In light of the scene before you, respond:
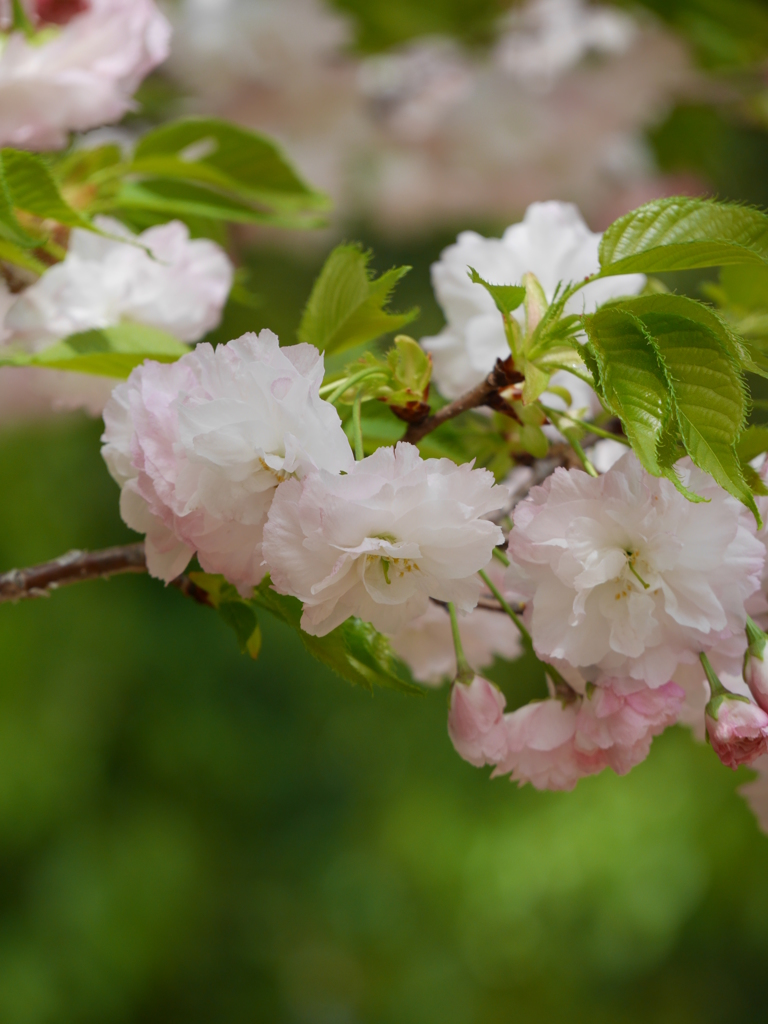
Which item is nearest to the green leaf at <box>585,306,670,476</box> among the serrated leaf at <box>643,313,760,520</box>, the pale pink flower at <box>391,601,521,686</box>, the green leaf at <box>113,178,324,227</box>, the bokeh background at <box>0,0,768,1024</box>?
the serrated leaf at <box>643,313,760,520</box>

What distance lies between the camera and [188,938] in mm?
2277

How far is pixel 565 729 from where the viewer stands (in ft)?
0.99

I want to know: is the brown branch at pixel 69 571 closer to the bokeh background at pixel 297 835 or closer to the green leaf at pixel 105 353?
the green leaf at pixel 105 353

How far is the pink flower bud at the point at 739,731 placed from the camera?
0.88 feet

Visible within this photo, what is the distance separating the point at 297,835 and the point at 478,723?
2400mm

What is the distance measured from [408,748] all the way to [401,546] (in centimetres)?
231

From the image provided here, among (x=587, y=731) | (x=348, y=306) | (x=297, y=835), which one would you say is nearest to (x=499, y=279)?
(x=348, y=306)

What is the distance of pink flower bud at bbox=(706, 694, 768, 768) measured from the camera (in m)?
0.27

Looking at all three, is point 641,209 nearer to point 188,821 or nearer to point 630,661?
point 630,661

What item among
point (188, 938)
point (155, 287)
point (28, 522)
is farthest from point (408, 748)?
point (155, 287)

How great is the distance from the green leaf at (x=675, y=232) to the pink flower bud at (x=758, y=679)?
115mm

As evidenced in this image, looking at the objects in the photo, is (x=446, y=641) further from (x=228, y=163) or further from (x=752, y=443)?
(x=228, y=163)

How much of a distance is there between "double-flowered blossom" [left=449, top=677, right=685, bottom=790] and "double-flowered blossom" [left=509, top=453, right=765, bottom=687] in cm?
1

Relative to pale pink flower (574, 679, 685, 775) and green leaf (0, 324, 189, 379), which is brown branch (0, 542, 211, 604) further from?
pale pink flower (574, 679, 685, 775)
